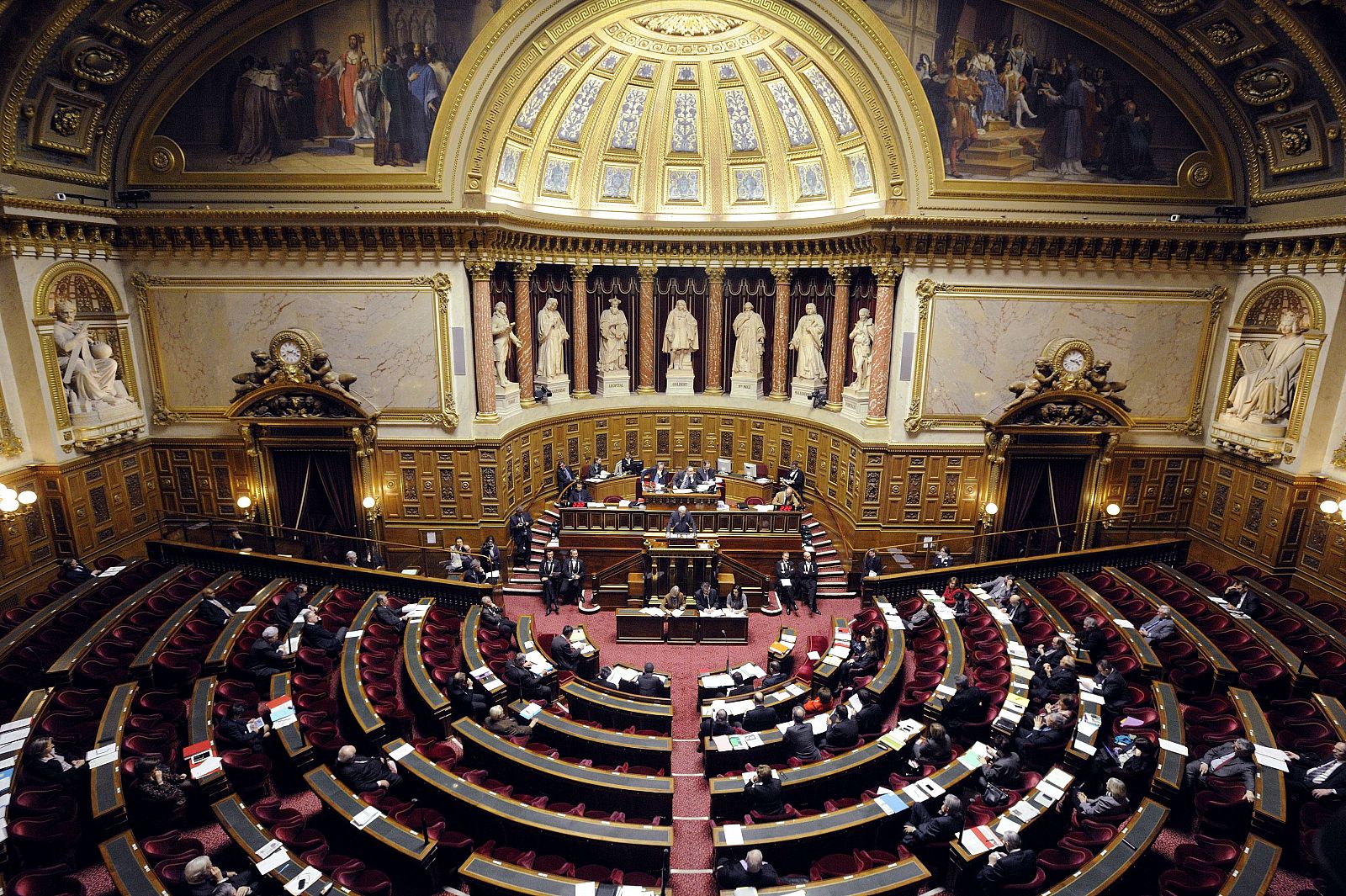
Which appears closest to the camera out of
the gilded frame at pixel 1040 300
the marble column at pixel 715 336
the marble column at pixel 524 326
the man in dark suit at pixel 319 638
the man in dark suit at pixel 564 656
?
the man in dark suit at pixel 319 638

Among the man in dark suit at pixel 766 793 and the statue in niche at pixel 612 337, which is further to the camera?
the statue in niche at pixel 612 337

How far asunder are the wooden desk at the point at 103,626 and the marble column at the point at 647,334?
1556 centimetres

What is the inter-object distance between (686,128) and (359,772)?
21975 mm

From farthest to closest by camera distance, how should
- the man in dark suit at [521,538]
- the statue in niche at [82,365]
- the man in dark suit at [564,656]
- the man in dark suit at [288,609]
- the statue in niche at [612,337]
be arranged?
the statue in niche at [612,337] < the man in dark suit at [521,538] < the statue in niche at [82,365] < the man in dark suit at [288,609] < the man in dark suit at [564,656]

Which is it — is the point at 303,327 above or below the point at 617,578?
above

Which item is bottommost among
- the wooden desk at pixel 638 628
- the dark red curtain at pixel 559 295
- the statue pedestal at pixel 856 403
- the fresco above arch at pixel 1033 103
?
the wooden desk at pixel 638 628

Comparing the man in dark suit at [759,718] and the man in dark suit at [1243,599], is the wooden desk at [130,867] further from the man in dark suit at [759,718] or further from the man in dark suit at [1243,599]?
the man in dark suit at [1243,599]

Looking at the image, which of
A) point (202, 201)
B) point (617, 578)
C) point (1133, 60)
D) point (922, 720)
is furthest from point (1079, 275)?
point (202, 201)

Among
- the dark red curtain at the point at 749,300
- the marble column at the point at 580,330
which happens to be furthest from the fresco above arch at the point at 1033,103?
the marble column at the point at 580,330

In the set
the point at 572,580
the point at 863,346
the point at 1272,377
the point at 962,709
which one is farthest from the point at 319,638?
the point at 1272,377

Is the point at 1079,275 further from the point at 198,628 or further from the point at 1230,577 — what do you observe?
the point at 198,628

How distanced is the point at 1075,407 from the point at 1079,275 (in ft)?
12.3

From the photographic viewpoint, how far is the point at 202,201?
62.4 ft

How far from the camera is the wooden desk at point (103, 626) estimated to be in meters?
12.1
